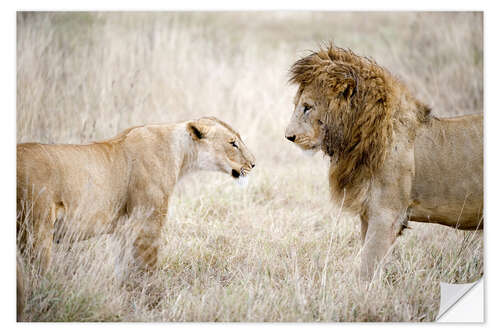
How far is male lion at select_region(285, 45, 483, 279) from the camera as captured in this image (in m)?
3.15

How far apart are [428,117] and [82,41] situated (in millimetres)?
2572

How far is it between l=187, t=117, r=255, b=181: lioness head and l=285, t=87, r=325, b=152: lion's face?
329 millimetres

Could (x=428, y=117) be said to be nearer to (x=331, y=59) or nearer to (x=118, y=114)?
(x=331, y=59)

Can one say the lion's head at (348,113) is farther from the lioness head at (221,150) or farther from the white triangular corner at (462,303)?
the white triangular corner at (462,303)

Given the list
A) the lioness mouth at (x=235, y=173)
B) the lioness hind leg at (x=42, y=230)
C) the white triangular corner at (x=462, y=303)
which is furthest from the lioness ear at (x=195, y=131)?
the white triangular corner at (x=462, y=303)

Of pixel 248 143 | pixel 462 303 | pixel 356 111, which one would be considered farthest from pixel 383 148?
pixel 248 143

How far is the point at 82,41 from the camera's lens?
4508 mm

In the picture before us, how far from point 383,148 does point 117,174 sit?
139 cm

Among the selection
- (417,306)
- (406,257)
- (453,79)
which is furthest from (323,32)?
(417,306)

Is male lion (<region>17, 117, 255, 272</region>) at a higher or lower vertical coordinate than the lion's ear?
lower

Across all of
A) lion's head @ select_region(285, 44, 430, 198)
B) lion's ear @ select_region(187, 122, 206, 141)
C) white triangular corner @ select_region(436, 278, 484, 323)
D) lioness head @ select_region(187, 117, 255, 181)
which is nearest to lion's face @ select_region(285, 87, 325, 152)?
lion's head @ select_region(285, 44, 430, 198)

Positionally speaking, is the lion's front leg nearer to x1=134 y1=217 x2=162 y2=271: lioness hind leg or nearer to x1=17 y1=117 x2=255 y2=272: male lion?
x1=17 y1=117 x2=255 y2=272: male lion

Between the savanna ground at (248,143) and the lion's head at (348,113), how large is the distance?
11.9 inches

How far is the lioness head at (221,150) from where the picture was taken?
3.48 meters
